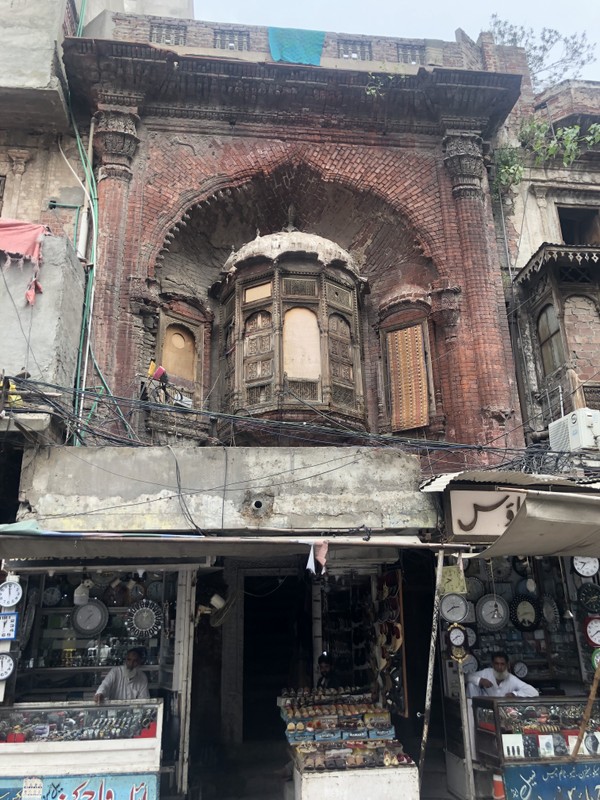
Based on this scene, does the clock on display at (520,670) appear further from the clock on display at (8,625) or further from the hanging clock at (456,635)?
the clock on display at (8,625)

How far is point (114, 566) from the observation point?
7738mm

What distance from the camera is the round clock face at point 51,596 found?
318 inches

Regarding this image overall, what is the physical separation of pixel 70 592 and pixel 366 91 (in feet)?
35.4

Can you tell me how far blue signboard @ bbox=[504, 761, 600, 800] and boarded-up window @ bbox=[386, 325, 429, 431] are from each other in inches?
236

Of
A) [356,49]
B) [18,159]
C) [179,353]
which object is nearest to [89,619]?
[179,353]

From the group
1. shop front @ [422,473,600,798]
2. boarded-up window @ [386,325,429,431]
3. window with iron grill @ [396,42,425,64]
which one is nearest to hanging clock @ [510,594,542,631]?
shop front @ [422,473,600,798]

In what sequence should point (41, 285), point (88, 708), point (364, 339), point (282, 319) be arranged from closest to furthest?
point (88, 708), point (41, 285), point (282, 319), point (364, 339)

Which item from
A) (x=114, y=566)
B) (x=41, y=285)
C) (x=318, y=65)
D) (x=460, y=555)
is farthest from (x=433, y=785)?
(x=318, y=65)

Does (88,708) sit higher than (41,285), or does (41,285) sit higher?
(41,285)

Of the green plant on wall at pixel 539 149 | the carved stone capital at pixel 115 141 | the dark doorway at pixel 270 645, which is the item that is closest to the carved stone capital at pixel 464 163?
the green plant on wall at pixel 539 149

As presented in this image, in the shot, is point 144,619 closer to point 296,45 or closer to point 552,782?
point 552,782

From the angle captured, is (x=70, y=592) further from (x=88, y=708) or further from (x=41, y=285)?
(x=41, y=285)

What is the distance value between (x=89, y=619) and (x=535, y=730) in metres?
5.56

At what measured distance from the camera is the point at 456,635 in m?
7.91
